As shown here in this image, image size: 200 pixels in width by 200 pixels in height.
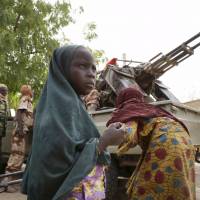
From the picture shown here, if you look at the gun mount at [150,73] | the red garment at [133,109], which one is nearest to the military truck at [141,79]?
the gun mount at [150,73]

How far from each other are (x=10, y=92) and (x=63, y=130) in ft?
35.8

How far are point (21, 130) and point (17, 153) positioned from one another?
0.37 m

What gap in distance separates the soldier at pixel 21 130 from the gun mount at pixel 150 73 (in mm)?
1670

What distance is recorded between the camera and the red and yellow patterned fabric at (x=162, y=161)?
284 centimetres

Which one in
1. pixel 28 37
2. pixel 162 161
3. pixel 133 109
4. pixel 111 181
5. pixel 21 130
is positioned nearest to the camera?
pixel 162 161

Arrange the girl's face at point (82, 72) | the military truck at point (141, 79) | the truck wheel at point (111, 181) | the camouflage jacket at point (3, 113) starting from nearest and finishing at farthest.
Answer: the girl's face at point (82, 72), the truck wheel at point (111, 181), the camouflage jacket at point (3, 113), the military truck at point (141, 79)

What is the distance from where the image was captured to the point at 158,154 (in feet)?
9.59

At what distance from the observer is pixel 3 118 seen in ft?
20.3

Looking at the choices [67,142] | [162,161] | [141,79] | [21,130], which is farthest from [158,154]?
[141,79]

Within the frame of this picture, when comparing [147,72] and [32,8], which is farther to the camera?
[32,8]

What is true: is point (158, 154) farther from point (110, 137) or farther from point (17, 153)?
point (17, 153)

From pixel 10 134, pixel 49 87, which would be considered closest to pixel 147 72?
pixel 10 134

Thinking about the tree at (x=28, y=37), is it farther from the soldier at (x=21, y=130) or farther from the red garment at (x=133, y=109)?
the red garment at (x=133, y=109)

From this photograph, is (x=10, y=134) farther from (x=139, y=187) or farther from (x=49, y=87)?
(x=49, y=87)
